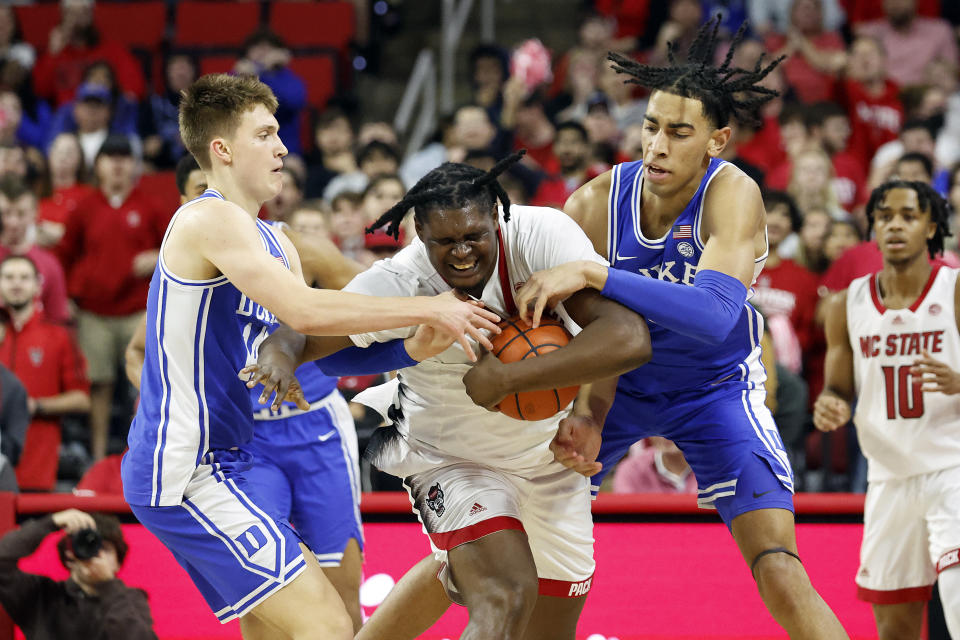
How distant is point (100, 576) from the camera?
512 cm

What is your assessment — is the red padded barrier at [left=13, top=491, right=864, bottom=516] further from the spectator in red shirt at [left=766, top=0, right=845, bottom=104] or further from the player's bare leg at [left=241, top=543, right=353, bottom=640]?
the spectator in red shirt at [left=766, top=0, right=845, bottom=104]

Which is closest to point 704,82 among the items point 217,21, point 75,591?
point 75,591

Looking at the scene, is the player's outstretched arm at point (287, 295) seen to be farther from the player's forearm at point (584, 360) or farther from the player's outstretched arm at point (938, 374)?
the player's outstretched arm at point (938, 374)

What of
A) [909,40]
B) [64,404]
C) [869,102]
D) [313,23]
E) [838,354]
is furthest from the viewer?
[313,23]

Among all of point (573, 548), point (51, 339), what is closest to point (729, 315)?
point (573, 548)

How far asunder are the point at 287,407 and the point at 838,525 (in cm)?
253

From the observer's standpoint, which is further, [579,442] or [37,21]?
[37,21]

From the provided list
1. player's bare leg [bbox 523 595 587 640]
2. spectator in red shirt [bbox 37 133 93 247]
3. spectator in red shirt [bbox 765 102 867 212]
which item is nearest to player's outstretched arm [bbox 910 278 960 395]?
player's bare leg [bbox 523 595 587 640]

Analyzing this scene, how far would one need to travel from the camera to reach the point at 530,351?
3.69 m

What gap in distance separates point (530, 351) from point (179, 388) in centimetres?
103

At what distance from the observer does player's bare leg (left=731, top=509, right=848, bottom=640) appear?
3.89 m

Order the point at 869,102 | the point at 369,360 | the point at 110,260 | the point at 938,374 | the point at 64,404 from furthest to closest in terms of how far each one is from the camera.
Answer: the point at 869,102, the point at 110,260, the point at 64,404, the point at 938,374, the point at 369,360

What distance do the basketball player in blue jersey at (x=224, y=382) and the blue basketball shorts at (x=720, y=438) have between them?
1.06 m

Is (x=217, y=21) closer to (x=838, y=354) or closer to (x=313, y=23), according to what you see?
(x=313, y=23)
